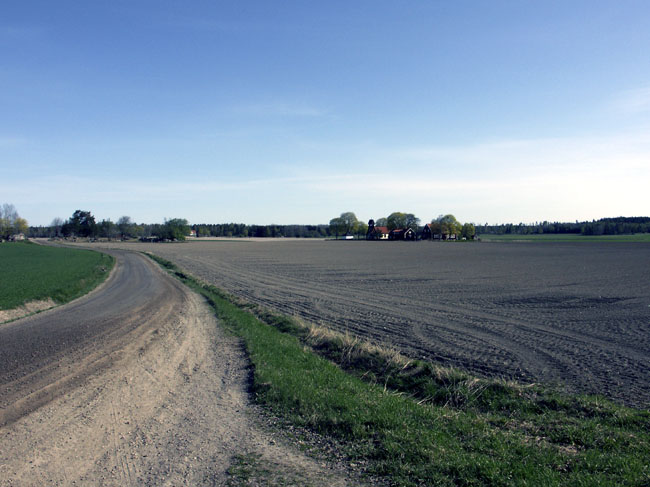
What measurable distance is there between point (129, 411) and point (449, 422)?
227 inches

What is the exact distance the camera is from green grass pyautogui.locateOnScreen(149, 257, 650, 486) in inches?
211

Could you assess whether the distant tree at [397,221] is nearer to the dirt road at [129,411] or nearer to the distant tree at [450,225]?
the distant tree at [450,225]

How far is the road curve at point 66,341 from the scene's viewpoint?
9016mm

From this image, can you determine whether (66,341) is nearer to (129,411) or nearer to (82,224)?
(129,411)

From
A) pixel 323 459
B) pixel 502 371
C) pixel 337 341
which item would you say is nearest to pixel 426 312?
pixel 337 341

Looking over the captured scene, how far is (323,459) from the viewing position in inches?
234

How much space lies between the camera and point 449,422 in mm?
7047

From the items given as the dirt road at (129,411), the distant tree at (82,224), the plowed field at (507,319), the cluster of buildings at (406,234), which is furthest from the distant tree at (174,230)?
the dirt road at (129,411)

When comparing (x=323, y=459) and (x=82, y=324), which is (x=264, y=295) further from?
(x=323, y=459)

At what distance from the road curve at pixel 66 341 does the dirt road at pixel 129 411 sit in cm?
5

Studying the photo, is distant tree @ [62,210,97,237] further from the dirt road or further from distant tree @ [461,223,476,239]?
the dirt road

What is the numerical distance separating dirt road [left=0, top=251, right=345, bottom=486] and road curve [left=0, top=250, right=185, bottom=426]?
→ 0.05m

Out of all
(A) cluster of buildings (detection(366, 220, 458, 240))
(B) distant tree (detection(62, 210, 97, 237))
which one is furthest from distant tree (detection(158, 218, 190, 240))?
(A) cluster of buildings (detection(366, 220, 458, 240))

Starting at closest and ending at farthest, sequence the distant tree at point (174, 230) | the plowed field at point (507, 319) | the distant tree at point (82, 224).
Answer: the plowed field at point (507, 319)
the distant tree at point (174, 230)
the distant tree at point (82, 224)
